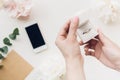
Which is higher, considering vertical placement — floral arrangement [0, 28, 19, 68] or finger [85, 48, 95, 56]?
floral arrangement [0, 28, 19, 68]

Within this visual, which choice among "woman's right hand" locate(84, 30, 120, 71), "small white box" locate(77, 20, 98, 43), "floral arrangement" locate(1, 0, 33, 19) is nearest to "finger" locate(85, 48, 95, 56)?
"woman's right hand" locate(84, 30, 120, 71)

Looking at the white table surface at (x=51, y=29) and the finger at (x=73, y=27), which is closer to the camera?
the finger at (x=73, y=27)

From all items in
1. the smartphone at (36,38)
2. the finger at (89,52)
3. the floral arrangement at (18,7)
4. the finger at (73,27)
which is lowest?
the finger at (89,52)

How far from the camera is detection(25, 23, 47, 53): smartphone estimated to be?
923mm

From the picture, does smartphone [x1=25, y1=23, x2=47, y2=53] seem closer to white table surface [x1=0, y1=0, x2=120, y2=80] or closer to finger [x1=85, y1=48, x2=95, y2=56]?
white table surface [x1=0, y1=0, x2=120, y2=80]

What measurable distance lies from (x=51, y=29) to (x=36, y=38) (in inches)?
2.1

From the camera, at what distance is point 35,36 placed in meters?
0.93

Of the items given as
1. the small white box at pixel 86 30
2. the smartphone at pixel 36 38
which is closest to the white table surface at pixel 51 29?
the smartphone at pixel 36 38

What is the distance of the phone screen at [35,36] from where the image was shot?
3.03 ft

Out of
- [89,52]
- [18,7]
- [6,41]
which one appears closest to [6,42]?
[6,41]

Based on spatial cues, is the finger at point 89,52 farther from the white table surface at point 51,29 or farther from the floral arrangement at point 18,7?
the floral arrangement at point 18,7

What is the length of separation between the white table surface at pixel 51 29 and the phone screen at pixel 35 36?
13 millimetres

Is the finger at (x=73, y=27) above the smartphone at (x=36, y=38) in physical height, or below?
above

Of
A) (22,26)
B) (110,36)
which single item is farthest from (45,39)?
(110,36)
